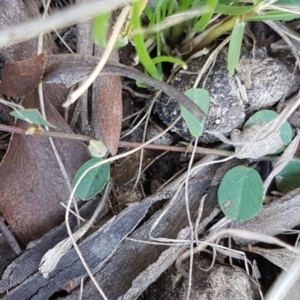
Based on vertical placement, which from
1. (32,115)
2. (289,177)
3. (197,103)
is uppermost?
(32,115)

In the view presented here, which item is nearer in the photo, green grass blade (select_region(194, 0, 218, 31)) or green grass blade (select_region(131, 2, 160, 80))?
green grass blade (select_region(131, 2, 160, 80))

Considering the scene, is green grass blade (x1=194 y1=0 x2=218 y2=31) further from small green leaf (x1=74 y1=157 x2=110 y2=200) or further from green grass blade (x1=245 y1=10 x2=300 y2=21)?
small green leaf (x1=74 y1=157 x2=110 y2=200)

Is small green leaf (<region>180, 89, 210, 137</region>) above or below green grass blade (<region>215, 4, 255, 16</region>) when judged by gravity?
below

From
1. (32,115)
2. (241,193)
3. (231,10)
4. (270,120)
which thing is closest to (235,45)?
(231,10)

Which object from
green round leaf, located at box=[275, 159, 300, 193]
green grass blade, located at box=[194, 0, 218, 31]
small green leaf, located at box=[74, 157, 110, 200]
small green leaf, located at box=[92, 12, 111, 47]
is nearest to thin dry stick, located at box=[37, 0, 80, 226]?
small green leaf, located at box=[74, 157, 110, 200]

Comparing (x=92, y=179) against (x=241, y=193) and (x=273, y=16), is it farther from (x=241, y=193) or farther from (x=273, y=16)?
(x=273, y=16)
